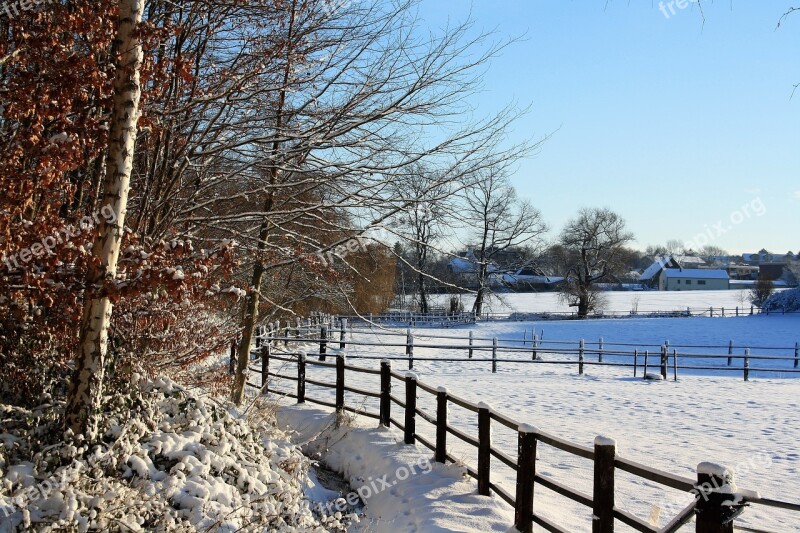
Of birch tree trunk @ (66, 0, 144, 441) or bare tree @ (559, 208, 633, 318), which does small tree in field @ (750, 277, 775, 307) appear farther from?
birch tree trunk @ (66, 0, 144, 441)

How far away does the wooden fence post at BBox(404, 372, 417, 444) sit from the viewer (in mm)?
8594

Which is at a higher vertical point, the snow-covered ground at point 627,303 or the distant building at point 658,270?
the distant building at point 658,270

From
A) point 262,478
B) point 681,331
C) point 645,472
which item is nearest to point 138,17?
point 262,478

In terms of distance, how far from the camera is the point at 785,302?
47.8 metres

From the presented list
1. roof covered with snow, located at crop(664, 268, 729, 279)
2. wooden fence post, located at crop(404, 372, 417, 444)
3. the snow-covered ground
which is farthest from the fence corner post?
roof covered with snow, located at crop(664, 268, 729, 279)

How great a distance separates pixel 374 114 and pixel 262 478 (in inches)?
159

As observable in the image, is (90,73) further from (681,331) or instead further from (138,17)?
(681,331)

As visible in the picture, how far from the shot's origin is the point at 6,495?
444 cm

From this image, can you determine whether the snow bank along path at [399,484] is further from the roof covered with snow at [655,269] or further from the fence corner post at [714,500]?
the roof covered with snow at [655,269]

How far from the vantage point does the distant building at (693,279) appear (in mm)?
91062

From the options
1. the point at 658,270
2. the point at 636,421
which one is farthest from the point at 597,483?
the point at 658,270

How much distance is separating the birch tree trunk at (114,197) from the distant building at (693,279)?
96.0 meters

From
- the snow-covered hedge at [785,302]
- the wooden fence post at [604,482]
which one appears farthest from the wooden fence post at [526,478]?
the snow-covered hedge at [785,302]

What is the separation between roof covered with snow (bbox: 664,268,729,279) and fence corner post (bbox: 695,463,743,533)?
96.1m
